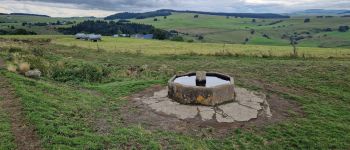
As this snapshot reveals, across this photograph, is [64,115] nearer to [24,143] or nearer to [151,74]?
[24,143]

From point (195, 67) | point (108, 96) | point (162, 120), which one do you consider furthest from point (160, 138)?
point (195, 67)

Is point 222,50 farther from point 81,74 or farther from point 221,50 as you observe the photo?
point 81,74

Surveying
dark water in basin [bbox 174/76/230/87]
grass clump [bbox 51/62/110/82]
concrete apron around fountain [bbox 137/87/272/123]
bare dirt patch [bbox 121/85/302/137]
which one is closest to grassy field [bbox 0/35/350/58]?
grass clump [bbox 51/62/110/82]

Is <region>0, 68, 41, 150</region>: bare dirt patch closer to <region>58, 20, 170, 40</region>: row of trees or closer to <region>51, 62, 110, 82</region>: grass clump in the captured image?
<region>51, 62, 110, 82</region>: grass clump

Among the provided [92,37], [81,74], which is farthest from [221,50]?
[92,37]

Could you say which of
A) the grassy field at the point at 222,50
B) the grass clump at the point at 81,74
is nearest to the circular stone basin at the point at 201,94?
the grass clump at the point at 81,74

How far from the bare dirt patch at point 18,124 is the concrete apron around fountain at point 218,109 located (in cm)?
460

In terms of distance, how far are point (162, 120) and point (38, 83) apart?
6.47 metres

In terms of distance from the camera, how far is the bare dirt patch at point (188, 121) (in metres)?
10.6

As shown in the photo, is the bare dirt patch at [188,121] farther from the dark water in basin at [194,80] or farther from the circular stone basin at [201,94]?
the dark water in basin at [194,80]

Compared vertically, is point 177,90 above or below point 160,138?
above

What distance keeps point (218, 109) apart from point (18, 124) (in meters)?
6.81

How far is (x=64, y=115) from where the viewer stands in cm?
1089

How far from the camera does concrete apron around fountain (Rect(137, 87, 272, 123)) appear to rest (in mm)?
11875
